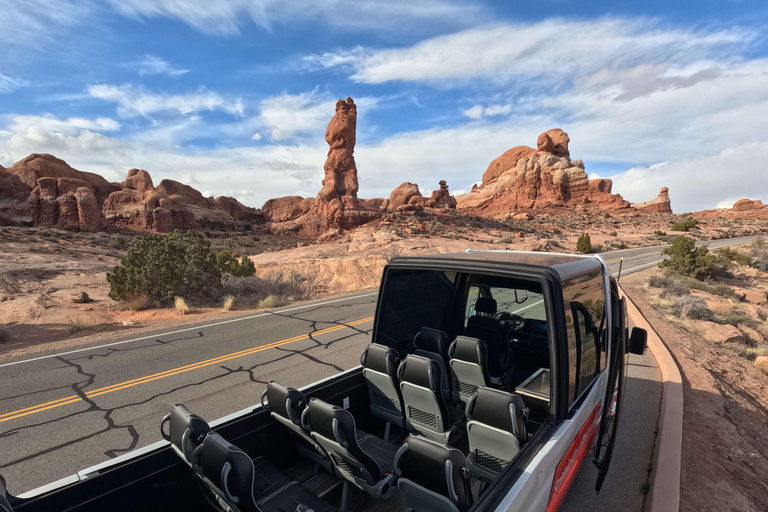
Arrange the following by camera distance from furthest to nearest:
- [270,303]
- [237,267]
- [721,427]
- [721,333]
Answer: [237,267]
[270,303]
[721,333]
[721,427]

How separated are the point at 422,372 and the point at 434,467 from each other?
1154mm

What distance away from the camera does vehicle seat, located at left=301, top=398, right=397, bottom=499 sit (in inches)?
100

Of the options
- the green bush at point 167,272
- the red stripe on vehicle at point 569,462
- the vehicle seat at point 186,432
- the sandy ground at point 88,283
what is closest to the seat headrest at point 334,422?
the vehicle seat at point 186,432

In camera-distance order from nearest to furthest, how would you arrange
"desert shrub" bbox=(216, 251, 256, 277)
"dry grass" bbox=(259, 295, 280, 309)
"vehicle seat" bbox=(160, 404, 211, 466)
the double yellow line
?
"vehicle seat" bbox=(160, 404, 211, 466)
the double yellow line
"dry grass" bbox=(259, 295, 280, 309)
"desert shrub" bbox=(216, 251, 256, 277)

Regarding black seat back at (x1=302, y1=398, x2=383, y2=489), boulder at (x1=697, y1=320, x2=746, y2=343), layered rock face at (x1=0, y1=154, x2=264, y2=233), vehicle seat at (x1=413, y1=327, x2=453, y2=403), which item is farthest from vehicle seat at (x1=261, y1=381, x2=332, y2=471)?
layered rock face at (x1=0, y1=154, x2=264, y2=233)

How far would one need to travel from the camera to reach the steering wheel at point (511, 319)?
4875mm

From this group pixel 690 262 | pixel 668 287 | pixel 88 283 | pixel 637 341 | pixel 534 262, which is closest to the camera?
pixel 534 262

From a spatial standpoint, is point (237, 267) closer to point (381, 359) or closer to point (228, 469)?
point (381, 359)

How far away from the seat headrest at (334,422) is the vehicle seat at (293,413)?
0.83ft

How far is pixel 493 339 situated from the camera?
14.0 ft

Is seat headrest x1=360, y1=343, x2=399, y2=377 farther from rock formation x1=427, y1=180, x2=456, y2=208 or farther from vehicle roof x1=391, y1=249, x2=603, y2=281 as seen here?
rock formation x1=427, y1=180, x2=456, y2=208

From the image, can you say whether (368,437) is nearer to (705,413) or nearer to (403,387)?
(403,387)

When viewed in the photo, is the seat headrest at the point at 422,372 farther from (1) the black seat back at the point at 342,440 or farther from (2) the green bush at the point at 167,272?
(2) the green bush at the point at 167,272

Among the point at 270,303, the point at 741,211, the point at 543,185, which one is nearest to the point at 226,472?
the point at 270,303
